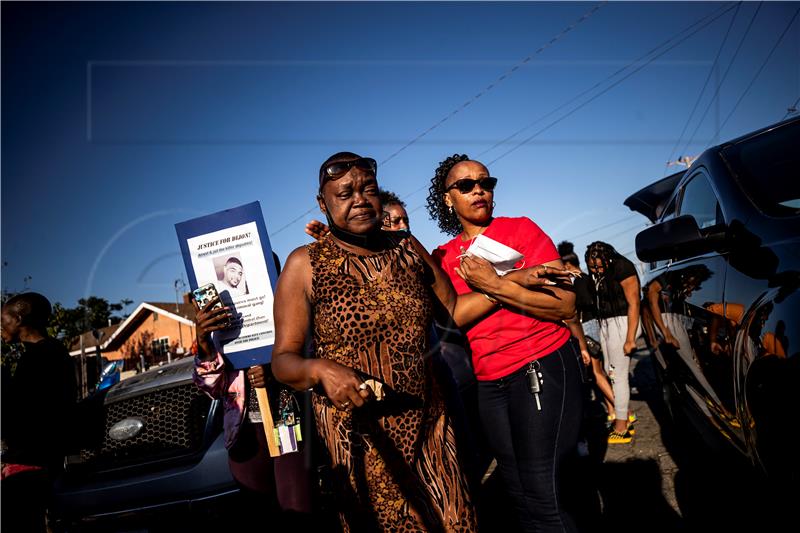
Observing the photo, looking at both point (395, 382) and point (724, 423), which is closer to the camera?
point (395, 382)

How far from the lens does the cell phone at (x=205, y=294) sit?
253 centimetres

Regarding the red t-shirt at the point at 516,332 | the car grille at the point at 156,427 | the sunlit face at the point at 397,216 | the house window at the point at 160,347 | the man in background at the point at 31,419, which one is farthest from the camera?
the house window at the point at 160,347

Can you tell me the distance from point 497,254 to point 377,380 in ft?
2.86

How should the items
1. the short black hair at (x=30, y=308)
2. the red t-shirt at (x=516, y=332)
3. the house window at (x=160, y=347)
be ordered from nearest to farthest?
the red t-shirt at (x=516, y=332) → the short black hair at (x=30, y=308) → the house window at (x=160, y=347)

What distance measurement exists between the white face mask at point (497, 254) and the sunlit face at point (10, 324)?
10.9ft

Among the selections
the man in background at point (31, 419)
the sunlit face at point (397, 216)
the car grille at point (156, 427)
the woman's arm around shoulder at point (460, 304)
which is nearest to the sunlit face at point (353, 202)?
the woman's arm around shoulder at point (460, 304)

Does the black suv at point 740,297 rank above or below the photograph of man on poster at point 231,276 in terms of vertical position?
below

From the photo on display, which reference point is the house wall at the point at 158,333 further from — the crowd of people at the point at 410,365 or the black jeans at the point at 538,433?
the black jeans at the point at 538,433

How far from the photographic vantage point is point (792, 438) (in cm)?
152

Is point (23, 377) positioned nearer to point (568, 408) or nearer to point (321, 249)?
point (321, 249)

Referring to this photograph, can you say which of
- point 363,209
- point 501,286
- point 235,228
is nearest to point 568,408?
point 501,286

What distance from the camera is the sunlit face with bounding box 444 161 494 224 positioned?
2.52 m

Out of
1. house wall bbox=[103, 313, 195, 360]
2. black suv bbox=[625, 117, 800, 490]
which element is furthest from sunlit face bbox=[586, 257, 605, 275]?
house wall bbox=[103, 313, 195, 360]

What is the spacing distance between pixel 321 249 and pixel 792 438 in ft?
5.46
